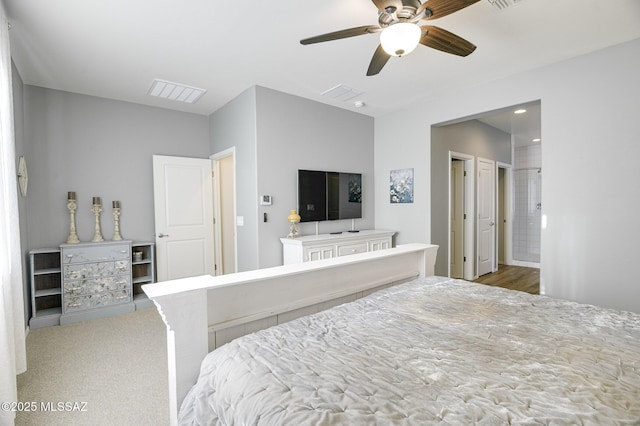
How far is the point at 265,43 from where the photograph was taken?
264 cm

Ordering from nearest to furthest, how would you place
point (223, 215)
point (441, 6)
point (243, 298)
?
point (243, 298) < point (441, 6) < point (223, 215)

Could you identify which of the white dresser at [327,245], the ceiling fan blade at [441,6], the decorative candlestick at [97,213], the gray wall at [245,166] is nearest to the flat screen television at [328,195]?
the white dresser at [327,245]

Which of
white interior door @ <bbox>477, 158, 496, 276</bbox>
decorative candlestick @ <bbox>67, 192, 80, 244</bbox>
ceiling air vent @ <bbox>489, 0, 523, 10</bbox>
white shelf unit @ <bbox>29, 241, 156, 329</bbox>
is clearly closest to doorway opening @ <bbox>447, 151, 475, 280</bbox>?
white interior door @ <bbox>477, 158, 496, 276</bbox>

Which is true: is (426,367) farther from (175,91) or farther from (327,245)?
(175,91)

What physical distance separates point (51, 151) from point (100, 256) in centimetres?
139

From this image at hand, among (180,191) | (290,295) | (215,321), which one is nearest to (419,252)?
(290,295)

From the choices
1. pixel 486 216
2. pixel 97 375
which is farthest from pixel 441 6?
pixel 486 216

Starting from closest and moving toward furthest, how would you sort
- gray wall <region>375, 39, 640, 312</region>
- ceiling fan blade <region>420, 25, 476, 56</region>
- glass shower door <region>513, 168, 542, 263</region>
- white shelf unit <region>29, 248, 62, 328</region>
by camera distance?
1. ceiling fan blade <region>420, 25, 476, 56</region>
2. gray wall <region>375, 39, 640, 312</region>
3. white shelf unit <region>29, 248, 62, 328</region>
4. glass shower door <region>513, 168, 542, 263</region>

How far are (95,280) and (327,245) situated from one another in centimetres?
278

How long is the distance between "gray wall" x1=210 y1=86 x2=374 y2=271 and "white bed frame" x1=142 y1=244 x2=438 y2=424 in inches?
72.4

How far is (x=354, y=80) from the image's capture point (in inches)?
135

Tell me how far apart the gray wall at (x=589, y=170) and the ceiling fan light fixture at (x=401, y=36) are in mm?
2188

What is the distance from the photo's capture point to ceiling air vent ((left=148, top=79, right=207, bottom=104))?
350cm

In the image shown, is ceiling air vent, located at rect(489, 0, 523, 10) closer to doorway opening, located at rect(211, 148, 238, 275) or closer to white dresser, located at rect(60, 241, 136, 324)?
doorway opening, located at rect(211, 148, 238, 275)
